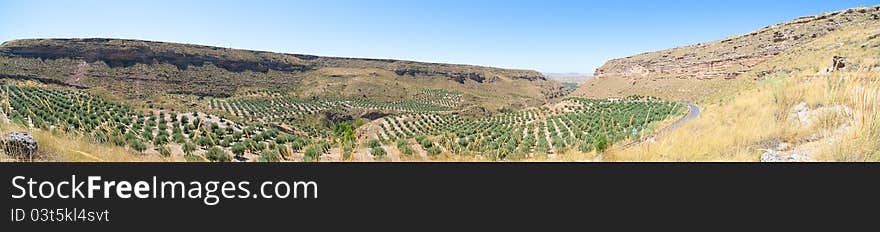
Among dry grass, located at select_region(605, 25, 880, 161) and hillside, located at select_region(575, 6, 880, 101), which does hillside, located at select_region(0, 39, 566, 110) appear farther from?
dry grass, located at select_region(605, 25, 880, 161)

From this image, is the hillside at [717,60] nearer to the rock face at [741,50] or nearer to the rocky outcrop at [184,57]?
the rock face at [741,50]

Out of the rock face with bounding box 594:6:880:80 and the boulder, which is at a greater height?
the rock face with bounding box 594:6:880:80

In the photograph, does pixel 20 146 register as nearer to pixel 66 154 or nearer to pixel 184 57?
pixel 66 154

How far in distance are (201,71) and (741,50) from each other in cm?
9672

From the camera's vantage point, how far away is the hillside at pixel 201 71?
52562 millimetres

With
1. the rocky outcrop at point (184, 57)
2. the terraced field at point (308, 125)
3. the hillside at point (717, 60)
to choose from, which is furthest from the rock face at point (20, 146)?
the rocky outcrop at point (184, 57)

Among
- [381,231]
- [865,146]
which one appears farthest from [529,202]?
[865,146]

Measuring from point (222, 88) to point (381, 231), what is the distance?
70.8 m

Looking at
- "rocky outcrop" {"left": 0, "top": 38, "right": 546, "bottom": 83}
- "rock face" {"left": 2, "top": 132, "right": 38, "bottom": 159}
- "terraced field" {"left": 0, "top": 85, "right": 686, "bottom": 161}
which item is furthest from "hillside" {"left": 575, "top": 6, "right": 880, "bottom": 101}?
"rock face" {"left": 2, "top": 132, "right": 38, "bottom": 159}

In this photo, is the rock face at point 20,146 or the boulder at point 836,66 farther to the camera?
the boulder at point 836,66

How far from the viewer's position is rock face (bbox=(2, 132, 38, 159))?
2.72 meters

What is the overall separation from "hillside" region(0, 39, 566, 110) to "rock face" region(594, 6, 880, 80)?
106 ft

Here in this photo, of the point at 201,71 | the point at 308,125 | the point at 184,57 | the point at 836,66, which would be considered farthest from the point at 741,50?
the point at 184,57

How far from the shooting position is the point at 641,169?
1802mm
